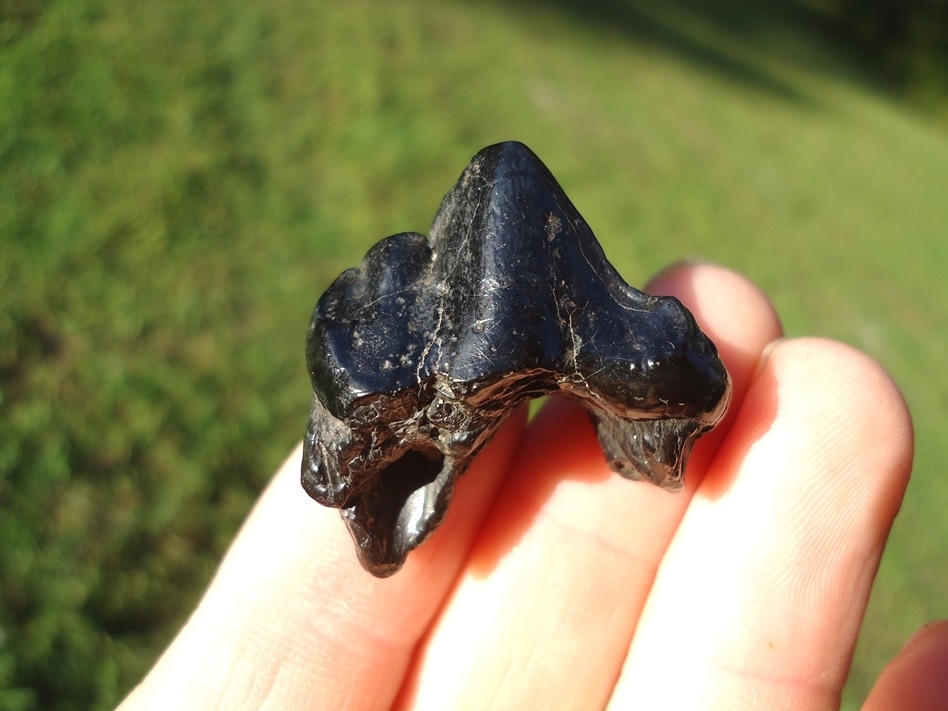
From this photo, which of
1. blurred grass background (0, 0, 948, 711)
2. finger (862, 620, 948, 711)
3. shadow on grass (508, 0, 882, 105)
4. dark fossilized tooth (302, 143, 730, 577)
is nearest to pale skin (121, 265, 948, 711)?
finger (862, 620, 948, 711)

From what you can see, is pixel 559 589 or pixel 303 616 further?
pixel 559 589

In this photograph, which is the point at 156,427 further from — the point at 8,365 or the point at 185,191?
the point at 185,191

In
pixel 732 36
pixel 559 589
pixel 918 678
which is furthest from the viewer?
pixel 732 36

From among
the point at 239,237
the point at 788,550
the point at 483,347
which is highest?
the point at 483,347

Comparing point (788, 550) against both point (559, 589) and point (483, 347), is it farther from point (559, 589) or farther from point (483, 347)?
point (483, 347)

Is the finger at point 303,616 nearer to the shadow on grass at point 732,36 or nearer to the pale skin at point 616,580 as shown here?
the pale skin at point 616,580

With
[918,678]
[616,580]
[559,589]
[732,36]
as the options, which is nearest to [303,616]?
[559,589]
